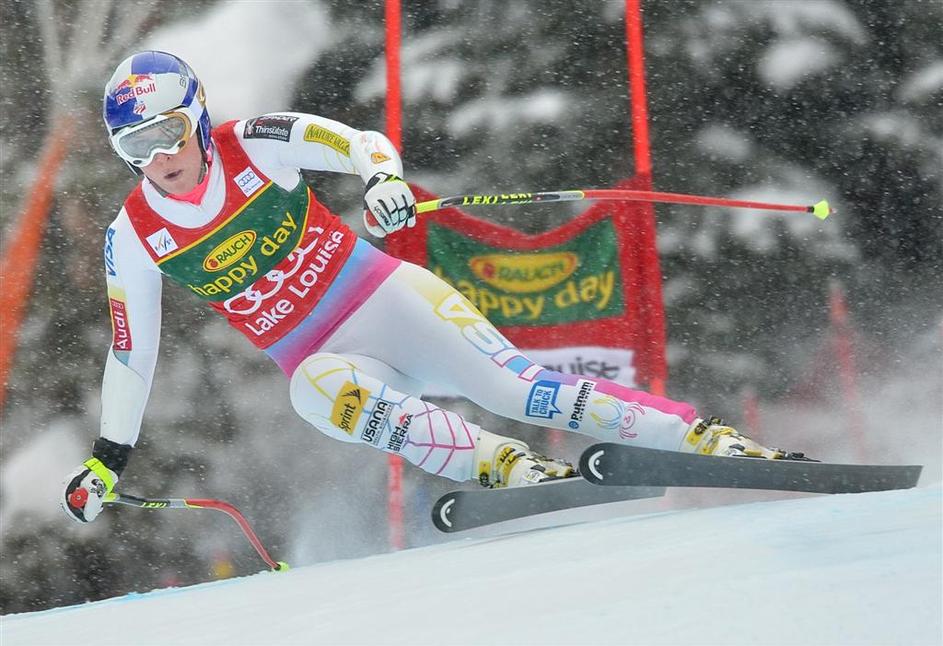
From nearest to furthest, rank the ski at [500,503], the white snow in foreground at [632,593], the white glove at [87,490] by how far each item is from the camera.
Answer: the white snow in foreground at [632,593] < the ski at [500,503] < the white glove at [87,490]

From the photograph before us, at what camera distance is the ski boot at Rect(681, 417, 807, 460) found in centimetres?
268

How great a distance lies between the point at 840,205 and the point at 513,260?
2.14m

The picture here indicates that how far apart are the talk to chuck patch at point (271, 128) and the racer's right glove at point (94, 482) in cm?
87

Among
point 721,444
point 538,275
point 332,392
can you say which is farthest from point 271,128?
point 538,275

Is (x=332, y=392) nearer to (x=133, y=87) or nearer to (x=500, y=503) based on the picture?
(x=500, y=503)

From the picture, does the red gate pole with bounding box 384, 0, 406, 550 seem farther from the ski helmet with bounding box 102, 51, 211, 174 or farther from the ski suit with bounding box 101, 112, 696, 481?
the ski helmet with bounding box 102, 51, 211, 174

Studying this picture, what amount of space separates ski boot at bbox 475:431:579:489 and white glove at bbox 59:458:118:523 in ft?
3.03

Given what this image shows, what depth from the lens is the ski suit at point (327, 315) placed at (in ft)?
9.09

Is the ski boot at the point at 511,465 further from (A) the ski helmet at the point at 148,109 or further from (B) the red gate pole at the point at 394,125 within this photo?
(B) the red gate pole at the point at 394,125

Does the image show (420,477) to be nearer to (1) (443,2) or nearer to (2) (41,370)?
(2) (41,370)

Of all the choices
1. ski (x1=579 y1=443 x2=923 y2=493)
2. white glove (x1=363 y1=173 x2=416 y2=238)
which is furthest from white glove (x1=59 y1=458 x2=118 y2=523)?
ski (x1=579 y1=443 x2=923 y2=493)

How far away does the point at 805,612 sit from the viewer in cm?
129

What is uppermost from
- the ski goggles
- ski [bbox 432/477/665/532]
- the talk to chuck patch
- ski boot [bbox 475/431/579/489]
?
the talk to chuck patch

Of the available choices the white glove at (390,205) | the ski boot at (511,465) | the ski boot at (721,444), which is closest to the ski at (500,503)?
the ski boot at (511,465)
